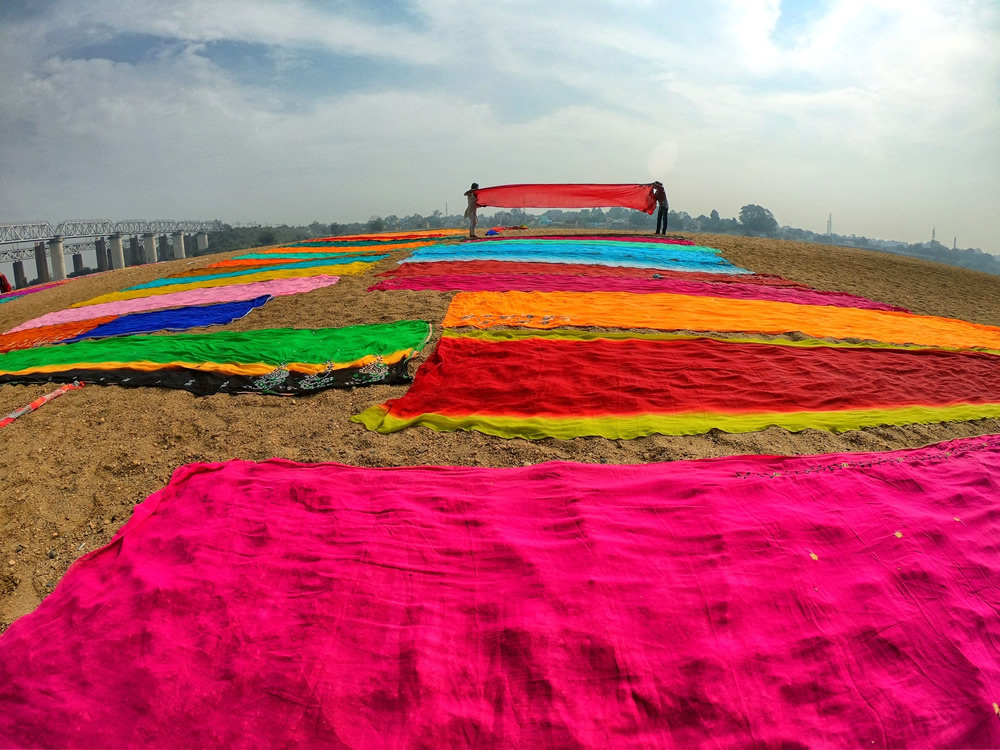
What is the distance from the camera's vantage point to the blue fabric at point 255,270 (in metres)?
10.3

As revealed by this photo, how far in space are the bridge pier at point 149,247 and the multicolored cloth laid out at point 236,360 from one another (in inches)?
1764

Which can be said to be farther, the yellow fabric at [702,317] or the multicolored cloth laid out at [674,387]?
the yellow fabric at [702,317]

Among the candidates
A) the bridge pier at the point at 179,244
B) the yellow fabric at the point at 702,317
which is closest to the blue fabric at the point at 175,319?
the yellow fabric at the point at 702,317

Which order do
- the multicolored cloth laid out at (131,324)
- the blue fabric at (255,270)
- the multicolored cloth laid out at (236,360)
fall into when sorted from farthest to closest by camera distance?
the blue fabric at (255,270)
the multicolored cloth laid out at (131,324)
the multicolored cloth laid out at (236,360)

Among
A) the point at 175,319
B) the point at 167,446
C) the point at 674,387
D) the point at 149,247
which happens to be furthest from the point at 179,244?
the point at 674,387

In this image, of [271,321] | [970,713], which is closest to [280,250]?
[271,321]

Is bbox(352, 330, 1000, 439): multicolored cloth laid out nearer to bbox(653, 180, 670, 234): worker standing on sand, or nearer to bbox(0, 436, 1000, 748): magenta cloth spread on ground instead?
bbox(0, 436, 1000, 748): magenta cloth spread on ground

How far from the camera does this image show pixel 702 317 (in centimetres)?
631

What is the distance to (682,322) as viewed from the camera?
6.05 metres

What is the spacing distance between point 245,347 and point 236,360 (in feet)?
1.11

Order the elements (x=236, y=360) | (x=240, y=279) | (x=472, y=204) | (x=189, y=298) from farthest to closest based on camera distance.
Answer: (x=472, y=204) → (x=240, y=279) → (x=189, y=298) → (x=236, y=360)

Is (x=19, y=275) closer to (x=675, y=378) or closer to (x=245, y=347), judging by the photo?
(x=245, y=347)

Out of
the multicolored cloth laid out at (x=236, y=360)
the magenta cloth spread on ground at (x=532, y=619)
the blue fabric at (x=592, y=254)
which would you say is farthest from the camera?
the blue fabric at (x=592, y=254)

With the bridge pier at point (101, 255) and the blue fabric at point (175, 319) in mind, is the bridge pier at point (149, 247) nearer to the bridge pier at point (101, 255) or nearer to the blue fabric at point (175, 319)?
the bridge pier at point (101, 255)
